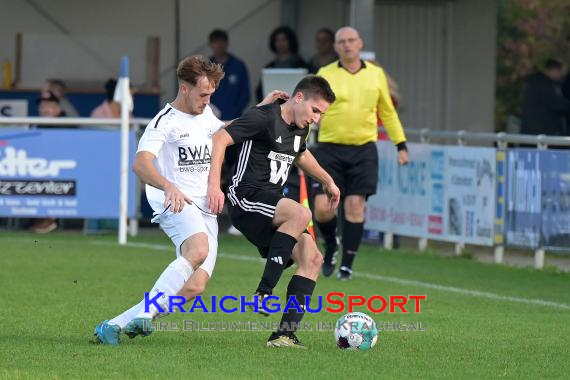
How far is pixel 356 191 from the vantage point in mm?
12961

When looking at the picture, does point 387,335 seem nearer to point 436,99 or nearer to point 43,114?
point 43,114

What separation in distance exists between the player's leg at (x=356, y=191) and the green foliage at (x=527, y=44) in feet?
77.7

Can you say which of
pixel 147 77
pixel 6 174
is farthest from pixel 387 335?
pixel 147 77

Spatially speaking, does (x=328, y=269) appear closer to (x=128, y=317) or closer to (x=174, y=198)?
(x=128, y=317)

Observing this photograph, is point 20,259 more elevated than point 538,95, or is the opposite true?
point 538,95

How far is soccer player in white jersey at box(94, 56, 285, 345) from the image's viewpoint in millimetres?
8367

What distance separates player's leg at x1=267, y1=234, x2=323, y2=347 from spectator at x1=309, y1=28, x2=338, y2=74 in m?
9.98

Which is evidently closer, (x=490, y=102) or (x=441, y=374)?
(x=441, y=374)

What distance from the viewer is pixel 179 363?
7.98 m

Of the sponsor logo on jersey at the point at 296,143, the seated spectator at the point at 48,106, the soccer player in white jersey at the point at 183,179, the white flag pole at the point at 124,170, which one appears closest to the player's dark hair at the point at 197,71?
the soccer player in white jersey at the point at 183,179

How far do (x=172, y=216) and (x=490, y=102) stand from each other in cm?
1360

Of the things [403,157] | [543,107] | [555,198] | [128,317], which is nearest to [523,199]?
[555,198]

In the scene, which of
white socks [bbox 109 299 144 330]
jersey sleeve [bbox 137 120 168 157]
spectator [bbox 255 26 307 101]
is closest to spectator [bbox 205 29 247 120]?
spectator [bbox 255 26 307 101]

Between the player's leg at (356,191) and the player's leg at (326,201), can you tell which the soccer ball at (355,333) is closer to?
the player's leg at (326,201)
